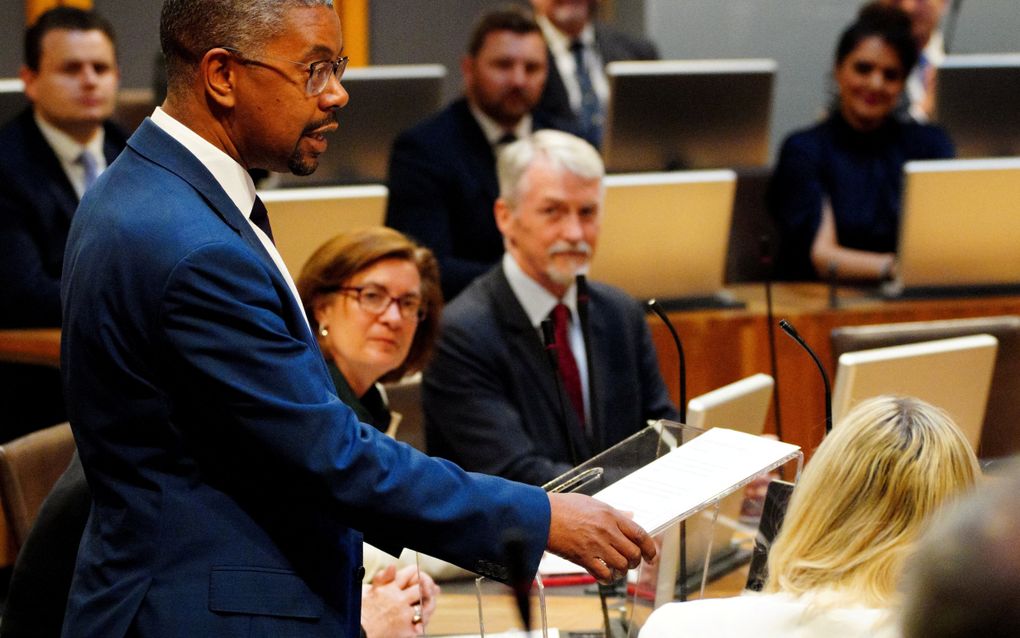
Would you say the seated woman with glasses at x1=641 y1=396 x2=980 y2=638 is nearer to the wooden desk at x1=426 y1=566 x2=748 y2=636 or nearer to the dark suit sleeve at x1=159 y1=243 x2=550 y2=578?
the dark suit sleeve at x1=159 y1=243 x2=550 y2=578

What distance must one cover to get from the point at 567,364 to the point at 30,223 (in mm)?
1628

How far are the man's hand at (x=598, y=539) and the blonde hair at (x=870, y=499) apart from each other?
17 centimetres

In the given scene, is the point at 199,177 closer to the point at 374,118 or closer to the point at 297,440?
the point at 297,440

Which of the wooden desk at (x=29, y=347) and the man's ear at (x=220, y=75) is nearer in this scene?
the man's ear at (x=220, y=75)

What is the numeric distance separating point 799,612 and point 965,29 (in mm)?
5950

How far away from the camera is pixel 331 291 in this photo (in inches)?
99.4

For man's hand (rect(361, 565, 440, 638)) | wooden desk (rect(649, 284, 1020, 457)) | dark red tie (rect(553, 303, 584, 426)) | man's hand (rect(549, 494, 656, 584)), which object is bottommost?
wooden desk (rect(649, 284, 1020, 457))

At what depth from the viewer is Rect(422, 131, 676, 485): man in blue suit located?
109 inches

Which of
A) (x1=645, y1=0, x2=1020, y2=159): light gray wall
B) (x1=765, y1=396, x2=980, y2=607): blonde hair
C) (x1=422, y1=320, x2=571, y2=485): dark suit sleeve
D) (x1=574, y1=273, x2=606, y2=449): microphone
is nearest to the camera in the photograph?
(x1=765, y1=396, x2=980, y2=607): blonde hair

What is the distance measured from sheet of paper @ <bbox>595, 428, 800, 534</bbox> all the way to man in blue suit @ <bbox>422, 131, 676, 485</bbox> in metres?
0.91

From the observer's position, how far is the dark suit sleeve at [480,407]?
2.71 metres

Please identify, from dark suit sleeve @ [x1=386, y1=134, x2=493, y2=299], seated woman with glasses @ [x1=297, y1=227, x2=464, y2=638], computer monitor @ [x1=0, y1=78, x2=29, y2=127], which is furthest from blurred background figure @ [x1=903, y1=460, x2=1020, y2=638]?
computer monitor @ [x1=0, y1=78, x2=29, y2=127]

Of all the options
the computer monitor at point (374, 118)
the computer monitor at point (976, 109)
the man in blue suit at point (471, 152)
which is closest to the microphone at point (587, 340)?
the man in blue suit at point (471, 152)

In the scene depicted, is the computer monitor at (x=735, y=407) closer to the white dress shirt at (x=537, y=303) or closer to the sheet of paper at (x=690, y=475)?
the sheet of paper at (x=690, y=475)
